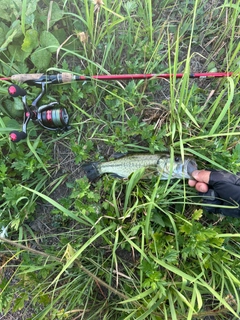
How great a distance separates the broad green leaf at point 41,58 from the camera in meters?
2.25

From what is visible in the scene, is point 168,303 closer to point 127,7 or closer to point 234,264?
point 234,264

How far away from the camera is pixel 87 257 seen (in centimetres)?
230

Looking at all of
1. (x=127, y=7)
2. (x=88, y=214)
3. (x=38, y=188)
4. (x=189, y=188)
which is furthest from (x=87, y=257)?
(x=127, y=7)

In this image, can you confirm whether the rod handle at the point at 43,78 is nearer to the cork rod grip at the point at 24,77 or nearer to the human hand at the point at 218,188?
the cork rod grip at the point at 24,77

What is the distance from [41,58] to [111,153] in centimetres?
86

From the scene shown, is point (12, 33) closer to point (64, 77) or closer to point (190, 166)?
point (64, 77)

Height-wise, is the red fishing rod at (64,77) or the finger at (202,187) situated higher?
the red fishing rod at (64,77)

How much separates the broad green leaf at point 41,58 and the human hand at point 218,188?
4.30 feet

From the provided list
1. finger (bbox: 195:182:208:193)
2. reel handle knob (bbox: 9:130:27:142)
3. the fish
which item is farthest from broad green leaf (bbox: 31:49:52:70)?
finger (bbox: 195:182:208:193)

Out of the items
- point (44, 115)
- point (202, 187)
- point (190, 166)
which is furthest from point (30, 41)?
point (202, 187)

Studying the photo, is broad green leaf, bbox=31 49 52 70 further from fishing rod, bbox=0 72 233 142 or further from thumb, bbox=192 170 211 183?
thumb, bbox=192 170 211 183

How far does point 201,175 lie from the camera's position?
217cm

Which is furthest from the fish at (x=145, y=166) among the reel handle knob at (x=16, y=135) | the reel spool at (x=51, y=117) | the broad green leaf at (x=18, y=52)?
the broad green leaf at (x=18, y=52)

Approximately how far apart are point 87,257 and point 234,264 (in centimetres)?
100
